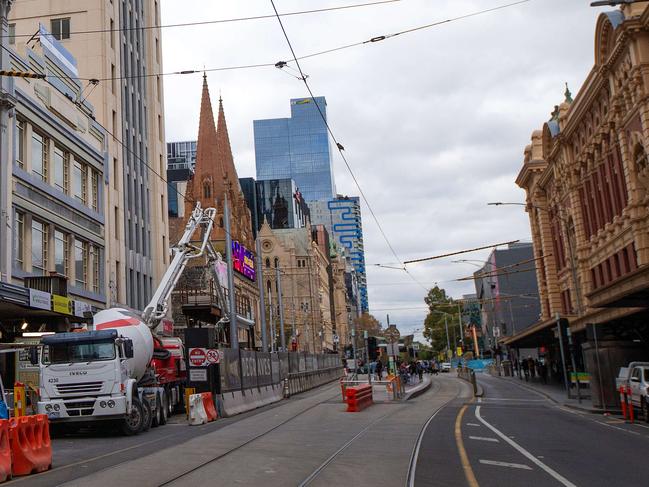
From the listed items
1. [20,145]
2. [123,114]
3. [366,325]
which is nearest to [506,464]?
[20,145]

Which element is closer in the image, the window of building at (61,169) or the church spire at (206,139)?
the window of building at (61,169)

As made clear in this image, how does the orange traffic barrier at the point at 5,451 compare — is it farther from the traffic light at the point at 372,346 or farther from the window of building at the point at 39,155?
the traffic light at the point at 372,346

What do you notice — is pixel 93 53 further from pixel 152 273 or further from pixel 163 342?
pixel 163 342

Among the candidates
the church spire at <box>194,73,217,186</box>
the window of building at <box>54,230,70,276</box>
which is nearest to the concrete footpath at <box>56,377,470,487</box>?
the window of building at <box>54,230,70,276</box>

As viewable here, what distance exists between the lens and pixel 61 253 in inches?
1406

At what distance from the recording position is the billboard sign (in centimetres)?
9288

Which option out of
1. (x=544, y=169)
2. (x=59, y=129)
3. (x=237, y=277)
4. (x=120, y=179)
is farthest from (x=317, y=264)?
(x=59, y=129)

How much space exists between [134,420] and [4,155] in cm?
1416

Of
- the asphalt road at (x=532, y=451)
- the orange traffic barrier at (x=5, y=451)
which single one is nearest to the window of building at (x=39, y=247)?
the asphalt road at (x=532, y=451)

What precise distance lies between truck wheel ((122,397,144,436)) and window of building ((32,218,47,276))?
1319cm

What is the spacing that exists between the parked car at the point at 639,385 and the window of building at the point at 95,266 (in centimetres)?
2747

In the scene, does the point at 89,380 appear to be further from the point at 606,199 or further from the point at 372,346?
the point at 606,199

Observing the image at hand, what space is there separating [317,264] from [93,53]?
10308cm

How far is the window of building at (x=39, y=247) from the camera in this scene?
108ft
